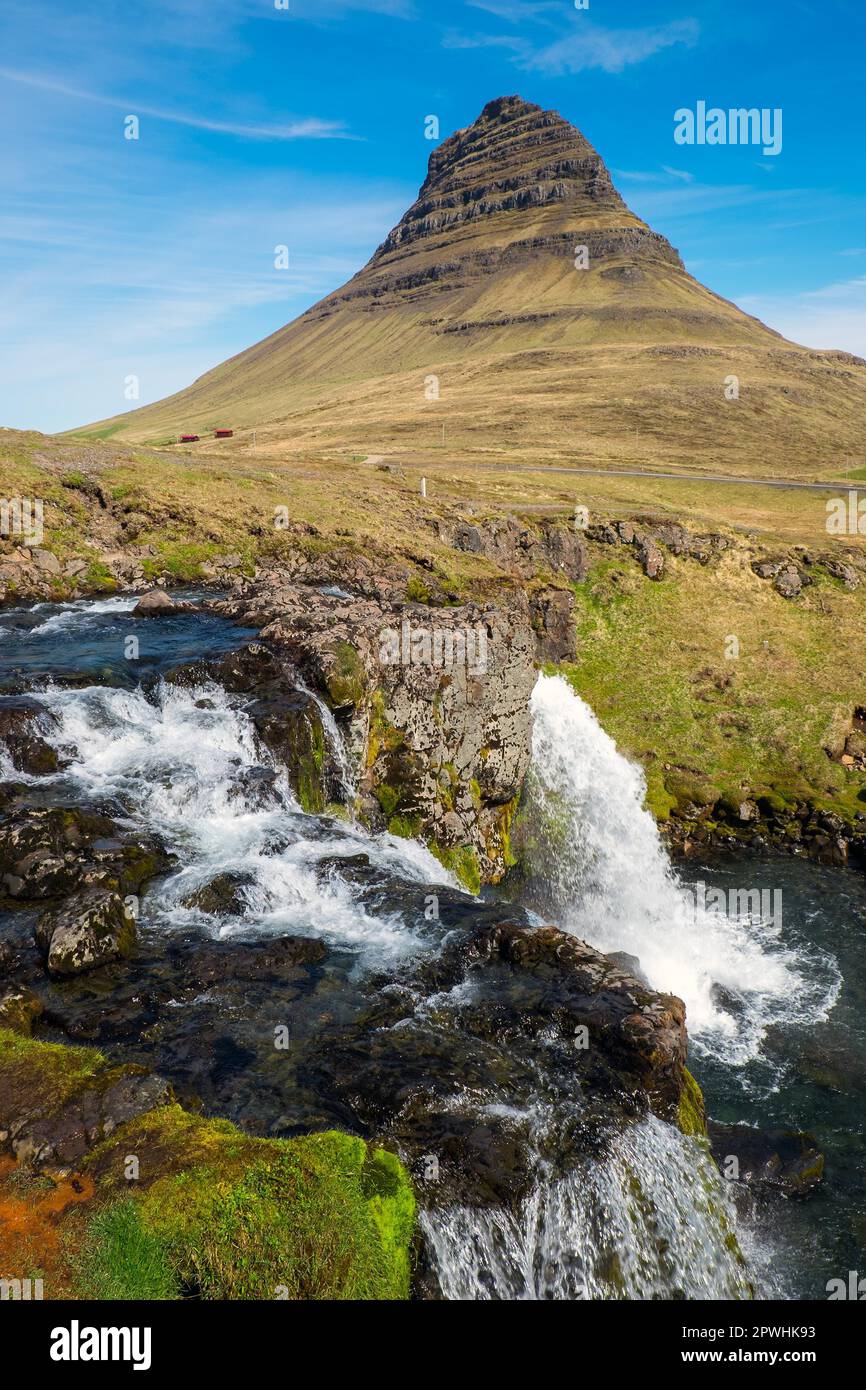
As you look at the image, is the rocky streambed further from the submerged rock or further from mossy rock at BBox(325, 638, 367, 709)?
the submerged rock

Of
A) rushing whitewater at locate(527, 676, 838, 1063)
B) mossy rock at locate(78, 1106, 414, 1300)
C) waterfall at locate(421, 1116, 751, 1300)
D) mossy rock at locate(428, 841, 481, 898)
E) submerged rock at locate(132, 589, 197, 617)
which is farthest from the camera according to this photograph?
submerged rock at locate(132, 589, 197, 617)

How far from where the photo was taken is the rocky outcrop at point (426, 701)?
2744cm

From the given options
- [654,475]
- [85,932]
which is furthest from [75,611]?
[654,475]

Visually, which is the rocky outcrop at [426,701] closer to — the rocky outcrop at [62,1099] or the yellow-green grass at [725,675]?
the yellow-green grass at [725,675]

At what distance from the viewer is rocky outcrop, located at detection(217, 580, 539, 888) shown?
90.0 ft

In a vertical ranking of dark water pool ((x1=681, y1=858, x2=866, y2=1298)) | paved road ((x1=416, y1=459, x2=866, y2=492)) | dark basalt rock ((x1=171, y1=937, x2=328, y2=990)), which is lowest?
dark water pool ((x1=681, y1=858, x2=866, y2=1298))

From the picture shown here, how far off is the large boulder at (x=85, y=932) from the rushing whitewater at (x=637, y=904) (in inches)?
747

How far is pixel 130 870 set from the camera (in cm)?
1873

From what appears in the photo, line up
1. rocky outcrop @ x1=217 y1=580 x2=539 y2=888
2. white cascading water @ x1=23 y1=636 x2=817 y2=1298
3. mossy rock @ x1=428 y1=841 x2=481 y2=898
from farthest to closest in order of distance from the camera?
mossy rock @ x1=428 y1=841 x2=481 y2=898 → rocky outcrop @ x1=217 y1=580 x2=539 y2=888 → white cascading water @ x1=23 y1=636 x2=817 y2=1298

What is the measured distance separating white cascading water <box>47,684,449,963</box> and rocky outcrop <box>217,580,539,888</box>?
8.74 feet

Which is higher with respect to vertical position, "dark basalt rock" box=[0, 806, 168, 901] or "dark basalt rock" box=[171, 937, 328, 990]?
"dark basalt rock" box=[0, 806, 168, 901]

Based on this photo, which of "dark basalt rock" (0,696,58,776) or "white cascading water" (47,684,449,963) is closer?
"white cascading water" (47,684,449,963)

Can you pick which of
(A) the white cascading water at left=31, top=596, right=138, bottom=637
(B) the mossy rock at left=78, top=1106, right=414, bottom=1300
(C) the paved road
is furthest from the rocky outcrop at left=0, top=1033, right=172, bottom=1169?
(C) the paved road
